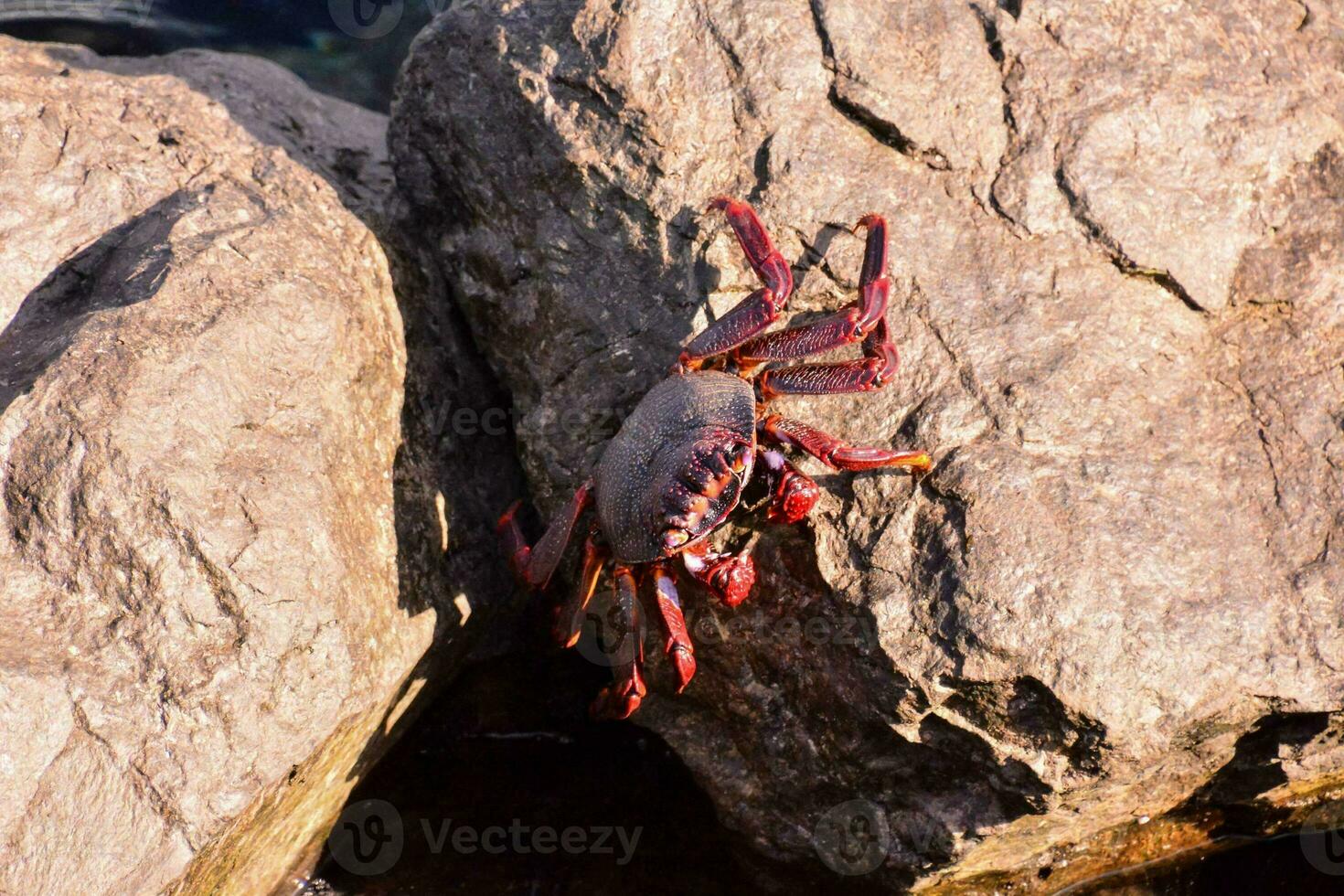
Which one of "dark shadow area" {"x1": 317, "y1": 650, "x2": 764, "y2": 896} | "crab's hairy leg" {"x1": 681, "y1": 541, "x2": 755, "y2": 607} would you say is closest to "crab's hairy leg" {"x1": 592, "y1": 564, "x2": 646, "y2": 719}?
"crab's hairy leg" {"x1": 681, "y1": 541, "x2": 755, "y2": 607}

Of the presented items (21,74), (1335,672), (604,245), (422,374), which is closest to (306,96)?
(21,74)

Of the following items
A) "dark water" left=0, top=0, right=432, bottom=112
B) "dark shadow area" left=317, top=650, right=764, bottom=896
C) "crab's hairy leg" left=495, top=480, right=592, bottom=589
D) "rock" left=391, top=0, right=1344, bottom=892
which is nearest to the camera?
"rock" left=391, top=0, right=1344, bottom=892

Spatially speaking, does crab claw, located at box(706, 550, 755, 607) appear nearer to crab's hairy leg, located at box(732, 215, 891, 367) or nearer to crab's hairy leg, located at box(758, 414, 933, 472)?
crab's hairy leg, located at box(758, 414, 933, 472)

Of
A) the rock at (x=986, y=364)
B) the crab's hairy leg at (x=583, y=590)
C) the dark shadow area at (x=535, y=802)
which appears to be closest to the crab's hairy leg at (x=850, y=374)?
the rock at (x=986, y=364)

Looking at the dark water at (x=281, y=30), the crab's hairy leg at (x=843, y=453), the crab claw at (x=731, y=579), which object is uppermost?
the dark water at (x=281, y=30)

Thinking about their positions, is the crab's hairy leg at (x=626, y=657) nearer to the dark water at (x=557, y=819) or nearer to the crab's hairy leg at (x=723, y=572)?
the crab's hairy leg at (x=723, y=572)
